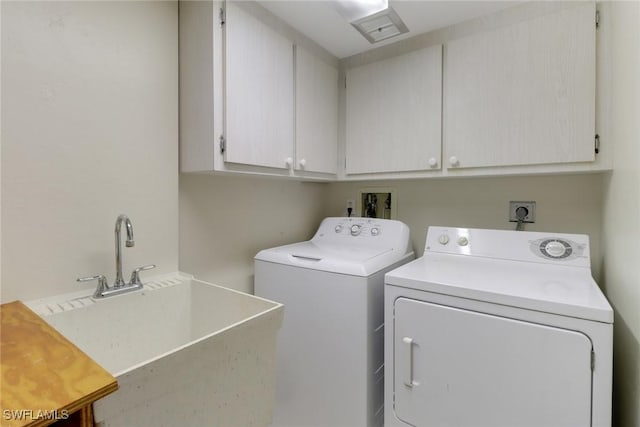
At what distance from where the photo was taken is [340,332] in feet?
4.75

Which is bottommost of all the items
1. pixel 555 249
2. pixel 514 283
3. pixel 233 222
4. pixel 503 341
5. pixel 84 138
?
pixel 503 341

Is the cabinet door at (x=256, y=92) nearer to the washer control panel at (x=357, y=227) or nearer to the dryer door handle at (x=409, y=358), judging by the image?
the washer control panel at (x=357, y=227)

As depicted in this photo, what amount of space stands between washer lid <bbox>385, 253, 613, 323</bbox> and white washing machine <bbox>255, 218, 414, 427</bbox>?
0.19 metres

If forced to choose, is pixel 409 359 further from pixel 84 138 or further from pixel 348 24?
pixel 348 24

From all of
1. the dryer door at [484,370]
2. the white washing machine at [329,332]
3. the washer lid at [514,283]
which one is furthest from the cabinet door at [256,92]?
the dryer door at [484,370]

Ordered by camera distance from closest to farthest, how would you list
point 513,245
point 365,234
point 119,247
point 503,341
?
point 503,341 < point 119,247 < point 513,245 < point 365,234

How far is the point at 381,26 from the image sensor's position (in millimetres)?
1617

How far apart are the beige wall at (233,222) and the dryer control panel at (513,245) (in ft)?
3.17

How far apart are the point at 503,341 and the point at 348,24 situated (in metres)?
1.67

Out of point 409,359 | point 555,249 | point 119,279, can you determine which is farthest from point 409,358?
point 119,279

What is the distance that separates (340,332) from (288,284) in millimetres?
Answer: 368

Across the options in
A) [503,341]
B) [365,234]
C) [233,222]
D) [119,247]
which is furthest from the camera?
[365,234]

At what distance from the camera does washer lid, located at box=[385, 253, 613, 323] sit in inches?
39.2

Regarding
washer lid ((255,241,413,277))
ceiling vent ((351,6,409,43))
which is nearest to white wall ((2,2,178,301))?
washer lid ((255,241,413,277))
